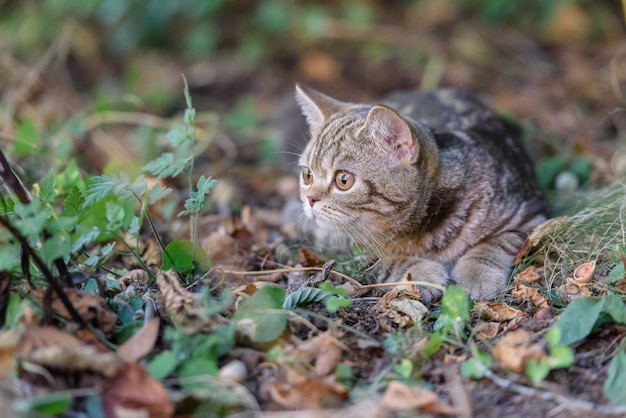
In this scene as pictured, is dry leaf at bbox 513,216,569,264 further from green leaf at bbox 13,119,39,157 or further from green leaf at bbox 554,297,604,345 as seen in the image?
green leaf at bbox 13,119,39,157

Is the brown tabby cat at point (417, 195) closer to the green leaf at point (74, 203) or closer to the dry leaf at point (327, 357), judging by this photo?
the dry leaf at point (327, 357)

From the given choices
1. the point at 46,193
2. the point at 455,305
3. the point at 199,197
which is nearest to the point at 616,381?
the point at 455,305

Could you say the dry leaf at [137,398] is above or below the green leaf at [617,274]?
below

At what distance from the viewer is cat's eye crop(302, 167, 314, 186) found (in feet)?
10.9

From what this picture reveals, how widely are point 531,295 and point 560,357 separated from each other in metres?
0.64

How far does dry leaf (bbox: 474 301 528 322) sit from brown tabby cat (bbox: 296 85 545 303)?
0.20m

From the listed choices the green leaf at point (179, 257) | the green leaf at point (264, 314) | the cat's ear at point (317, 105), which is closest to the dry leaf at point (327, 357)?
the green leaf at point (264, 314)

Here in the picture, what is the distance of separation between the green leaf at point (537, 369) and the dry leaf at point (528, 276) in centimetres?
79

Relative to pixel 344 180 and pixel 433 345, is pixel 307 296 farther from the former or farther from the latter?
pixel 344 180

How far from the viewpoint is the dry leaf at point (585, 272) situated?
285 cm

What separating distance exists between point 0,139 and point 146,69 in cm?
231

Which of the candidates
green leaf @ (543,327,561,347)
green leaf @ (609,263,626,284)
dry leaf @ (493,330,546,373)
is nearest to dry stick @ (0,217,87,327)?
dry leaf @ (493,330,546,373)

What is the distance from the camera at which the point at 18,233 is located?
7.23 feet

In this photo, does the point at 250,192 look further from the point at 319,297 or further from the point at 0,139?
the point at 319,297
